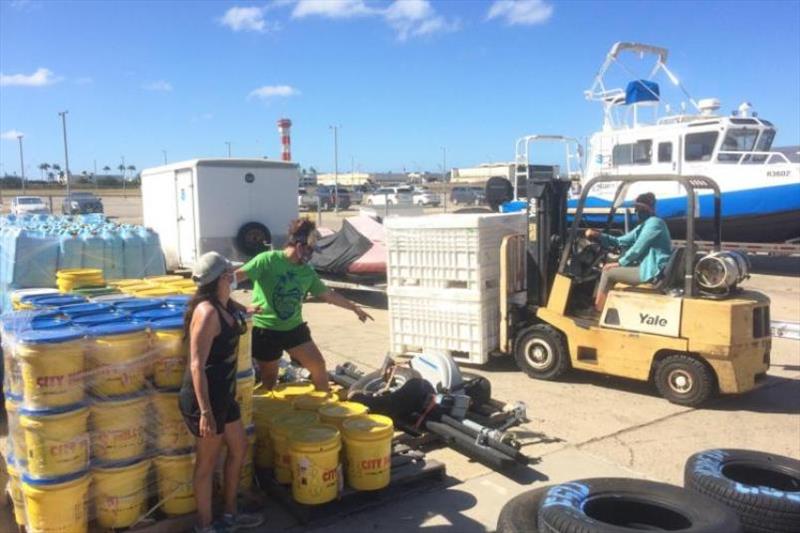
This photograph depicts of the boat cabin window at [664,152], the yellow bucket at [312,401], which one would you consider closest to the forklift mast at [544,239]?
the yellow bucket at [312,401]

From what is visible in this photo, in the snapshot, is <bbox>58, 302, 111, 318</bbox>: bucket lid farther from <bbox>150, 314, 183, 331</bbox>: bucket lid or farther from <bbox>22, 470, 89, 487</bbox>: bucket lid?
<bbox>22, 470, 89, 487</bbox>: bucket lid

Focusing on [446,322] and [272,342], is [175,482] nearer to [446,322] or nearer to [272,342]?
[272,342]

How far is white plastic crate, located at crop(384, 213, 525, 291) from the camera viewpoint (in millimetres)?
7895

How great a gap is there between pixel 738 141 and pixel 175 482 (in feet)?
49.9

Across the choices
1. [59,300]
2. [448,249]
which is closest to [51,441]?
[59,300]

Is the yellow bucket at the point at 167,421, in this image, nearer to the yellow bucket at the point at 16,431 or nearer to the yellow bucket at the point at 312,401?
the yellow bucket at the point at 16,431

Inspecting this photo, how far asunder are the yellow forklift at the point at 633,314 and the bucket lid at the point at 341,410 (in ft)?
10.7

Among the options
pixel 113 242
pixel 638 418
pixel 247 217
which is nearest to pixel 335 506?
pixel 638 418

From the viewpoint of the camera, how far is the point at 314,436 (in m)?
4.38

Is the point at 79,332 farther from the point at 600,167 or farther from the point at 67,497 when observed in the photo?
the point at 600,167

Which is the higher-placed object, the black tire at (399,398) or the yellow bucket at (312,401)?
the yellow bucket at (312,401)

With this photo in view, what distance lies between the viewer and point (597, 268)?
780 cm

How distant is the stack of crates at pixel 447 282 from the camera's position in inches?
312

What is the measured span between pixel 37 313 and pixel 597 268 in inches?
228
